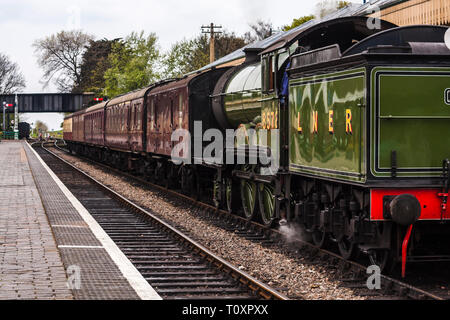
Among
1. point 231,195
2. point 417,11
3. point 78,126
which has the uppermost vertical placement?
point 417,11

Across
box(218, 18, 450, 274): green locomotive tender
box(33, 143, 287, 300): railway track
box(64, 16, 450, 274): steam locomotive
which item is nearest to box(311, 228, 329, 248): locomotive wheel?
box(64, 16, 450, 274): steam locomotive

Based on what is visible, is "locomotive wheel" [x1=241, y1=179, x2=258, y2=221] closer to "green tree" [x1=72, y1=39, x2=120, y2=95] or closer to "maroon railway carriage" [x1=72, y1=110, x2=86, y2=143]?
"maroon railway carriage" [x1=72, y1=110, x2=86, y2=143]

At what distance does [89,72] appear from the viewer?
89.6m

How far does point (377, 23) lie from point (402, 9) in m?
8.31

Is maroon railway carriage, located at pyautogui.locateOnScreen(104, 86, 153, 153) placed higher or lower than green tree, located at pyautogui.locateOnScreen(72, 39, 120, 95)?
lower

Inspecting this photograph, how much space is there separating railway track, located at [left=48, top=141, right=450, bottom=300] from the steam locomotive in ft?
0.64

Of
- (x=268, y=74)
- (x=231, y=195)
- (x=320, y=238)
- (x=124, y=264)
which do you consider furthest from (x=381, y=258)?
(x=231, y=195)

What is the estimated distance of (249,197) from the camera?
1348 centimetres

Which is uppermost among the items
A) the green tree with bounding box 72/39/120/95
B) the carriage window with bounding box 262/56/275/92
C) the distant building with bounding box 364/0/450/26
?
the green tree with bounding box 72/39/120/95

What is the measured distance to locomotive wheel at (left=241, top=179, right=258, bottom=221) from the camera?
1300cm

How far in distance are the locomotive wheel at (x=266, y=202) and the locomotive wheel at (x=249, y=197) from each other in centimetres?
25

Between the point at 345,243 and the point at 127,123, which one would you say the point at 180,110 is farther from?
the point at 127,123

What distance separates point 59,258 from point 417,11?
1135cm

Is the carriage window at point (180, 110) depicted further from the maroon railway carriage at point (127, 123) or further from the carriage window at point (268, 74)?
the carriage window at point (268, 74)
